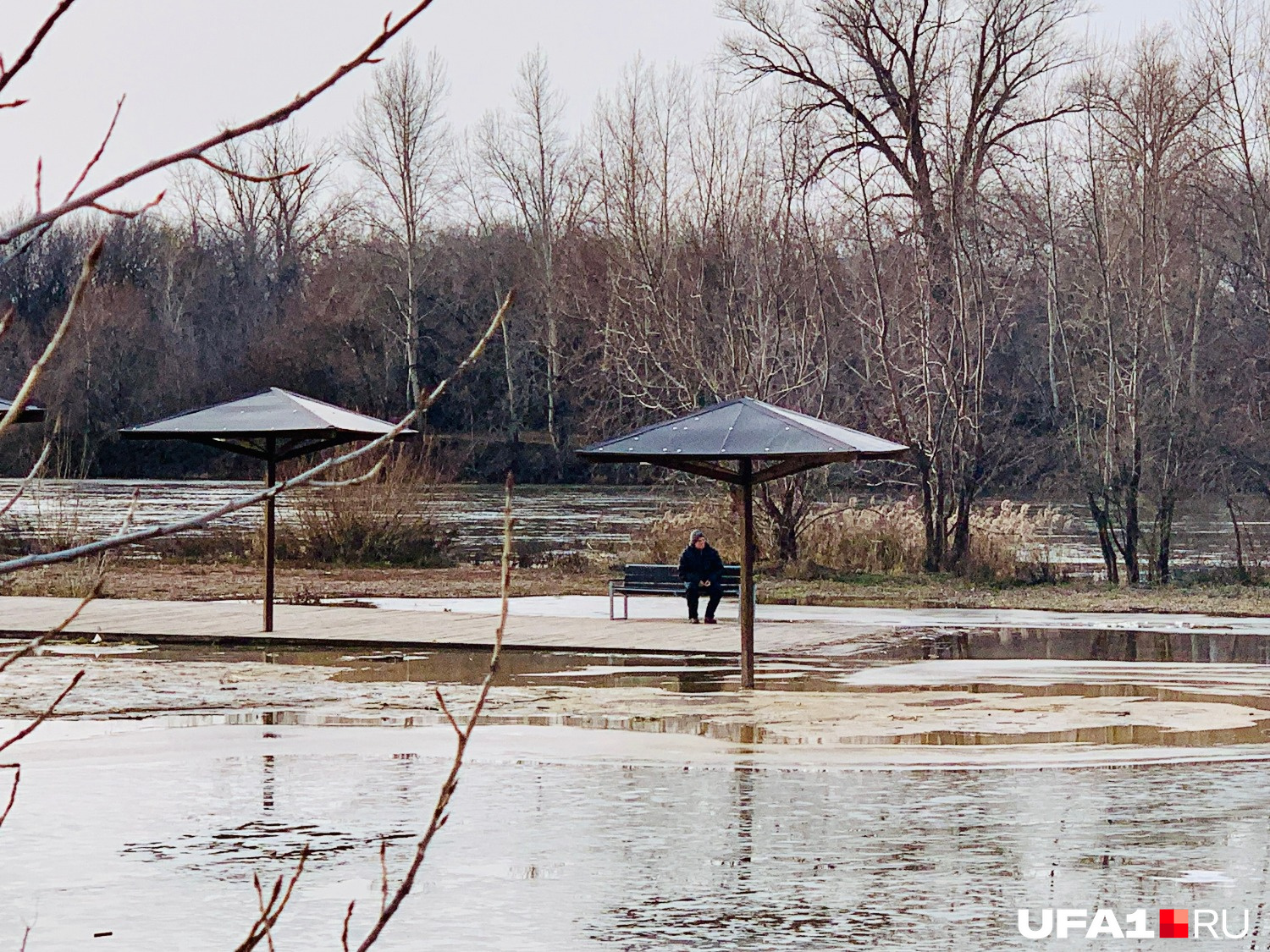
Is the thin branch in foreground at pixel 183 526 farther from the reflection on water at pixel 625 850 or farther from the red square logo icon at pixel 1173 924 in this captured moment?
the red square logo icon at pixel 1173 924

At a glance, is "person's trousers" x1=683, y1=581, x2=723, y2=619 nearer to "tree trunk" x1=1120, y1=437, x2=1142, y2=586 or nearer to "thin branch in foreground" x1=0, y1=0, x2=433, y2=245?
"tree trunk" x1=1120, y1=437, x2=1142, y2=586

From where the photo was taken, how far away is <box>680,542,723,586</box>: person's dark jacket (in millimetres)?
22703

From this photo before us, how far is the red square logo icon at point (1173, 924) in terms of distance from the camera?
25.9 ft

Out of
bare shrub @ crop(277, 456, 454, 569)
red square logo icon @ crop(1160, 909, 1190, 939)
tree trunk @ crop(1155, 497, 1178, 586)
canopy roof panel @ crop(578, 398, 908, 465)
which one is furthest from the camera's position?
bare shrub @ crop(277, 456, 454, 569)

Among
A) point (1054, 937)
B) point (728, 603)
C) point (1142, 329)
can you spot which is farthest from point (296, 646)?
point (1142, 329)

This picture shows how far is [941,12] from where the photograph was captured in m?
33.2

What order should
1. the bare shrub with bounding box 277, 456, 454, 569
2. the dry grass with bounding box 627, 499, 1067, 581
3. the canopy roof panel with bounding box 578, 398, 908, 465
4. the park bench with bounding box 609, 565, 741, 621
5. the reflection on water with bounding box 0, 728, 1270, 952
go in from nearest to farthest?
the reflection on water with bounding box 0, 728, 1270, 952
the canopy roof panel with bounding box 578, 398, 908, 465
the park bench with bounding box 609, 565, 741, 621
the dry grass with bounding box 627, 499, 1067, 581
the bare shrub with bounding box 277, 456, 454, 569

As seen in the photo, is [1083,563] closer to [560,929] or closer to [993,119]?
[993,119]

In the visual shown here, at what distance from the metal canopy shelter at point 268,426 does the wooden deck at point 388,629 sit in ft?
2.63

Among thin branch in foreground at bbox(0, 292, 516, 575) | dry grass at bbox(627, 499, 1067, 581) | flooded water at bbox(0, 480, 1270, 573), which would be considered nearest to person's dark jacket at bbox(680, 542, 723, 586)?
dry grass at bbox(627, 499, 1067, 581)

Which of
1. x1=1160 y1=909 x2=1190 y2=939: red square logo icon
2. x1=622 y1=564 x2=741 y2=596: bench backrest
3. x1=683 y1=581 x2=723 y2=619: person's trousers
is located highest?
x1=622 y1=564 x2=741 y2=596: bench backrest

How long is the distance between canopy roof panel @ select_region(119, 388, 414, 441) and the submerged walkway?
87.3 inches

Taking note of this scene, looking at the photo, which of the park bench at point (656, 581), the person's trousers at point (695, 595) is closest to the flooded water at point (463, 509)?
the park bench at point (656, 581)

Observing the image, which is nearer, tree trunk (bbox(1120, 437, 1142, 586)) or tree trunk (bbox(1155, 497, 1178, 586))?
tree trunk (bbox(1155, 497, 1178, 586))
